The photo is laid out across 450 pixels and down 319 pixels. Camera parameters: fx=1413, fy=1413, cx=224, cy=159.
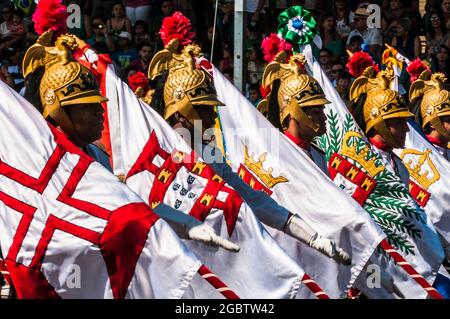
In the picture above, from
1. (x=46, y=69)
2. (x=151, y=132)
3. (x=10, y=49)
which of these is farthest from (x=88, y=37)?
(x=46, y=69)

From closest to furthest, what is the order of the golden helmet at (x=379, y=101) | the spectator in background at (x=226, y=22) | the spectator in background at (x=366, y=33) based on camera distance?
1. the golden helmet at (x=379, y=101)
2. the spectator in background at (x=226, y=22)
3. the spectator in background at (x=366, y=33)

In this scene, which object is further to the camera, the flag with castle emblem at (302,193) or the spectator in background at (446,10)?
the spectator in background at (446,10)

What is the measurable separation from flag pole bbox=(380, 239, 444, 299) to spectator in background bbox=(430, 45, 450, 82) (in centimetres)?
610

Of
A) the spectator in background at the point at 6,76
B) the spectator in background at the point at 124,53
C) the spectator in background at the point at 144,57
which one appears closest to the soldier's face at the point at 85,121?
the spectator in background at the point at 6,76

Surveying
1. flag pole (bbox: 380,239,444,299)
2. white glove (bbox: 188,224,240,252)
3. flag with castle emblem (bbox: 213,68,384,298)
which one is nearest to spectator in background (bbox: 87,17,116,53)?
flag with castle emblem (bbox: 213,68,384,298)

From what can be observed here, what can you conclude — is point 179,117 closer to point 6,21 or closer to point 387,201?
point 387,201

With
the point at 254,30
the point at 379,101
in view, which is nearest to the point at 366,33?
the point at 254,30

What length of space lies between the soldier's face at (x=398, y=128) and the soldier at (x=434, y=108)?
1.52 meters

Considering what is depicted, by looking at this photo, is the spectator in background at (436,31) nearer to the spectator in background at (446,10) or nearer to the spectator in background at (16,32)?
the spectator in background at (446,10)

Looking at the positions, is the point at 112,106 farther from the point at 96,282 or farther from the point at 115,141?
the point at 96,282

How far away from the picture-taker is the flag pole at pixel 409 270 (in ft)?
31.0

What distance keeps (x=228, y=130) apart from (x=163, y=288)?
3.09 meters

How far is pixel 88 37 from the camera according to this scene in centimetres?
1390
